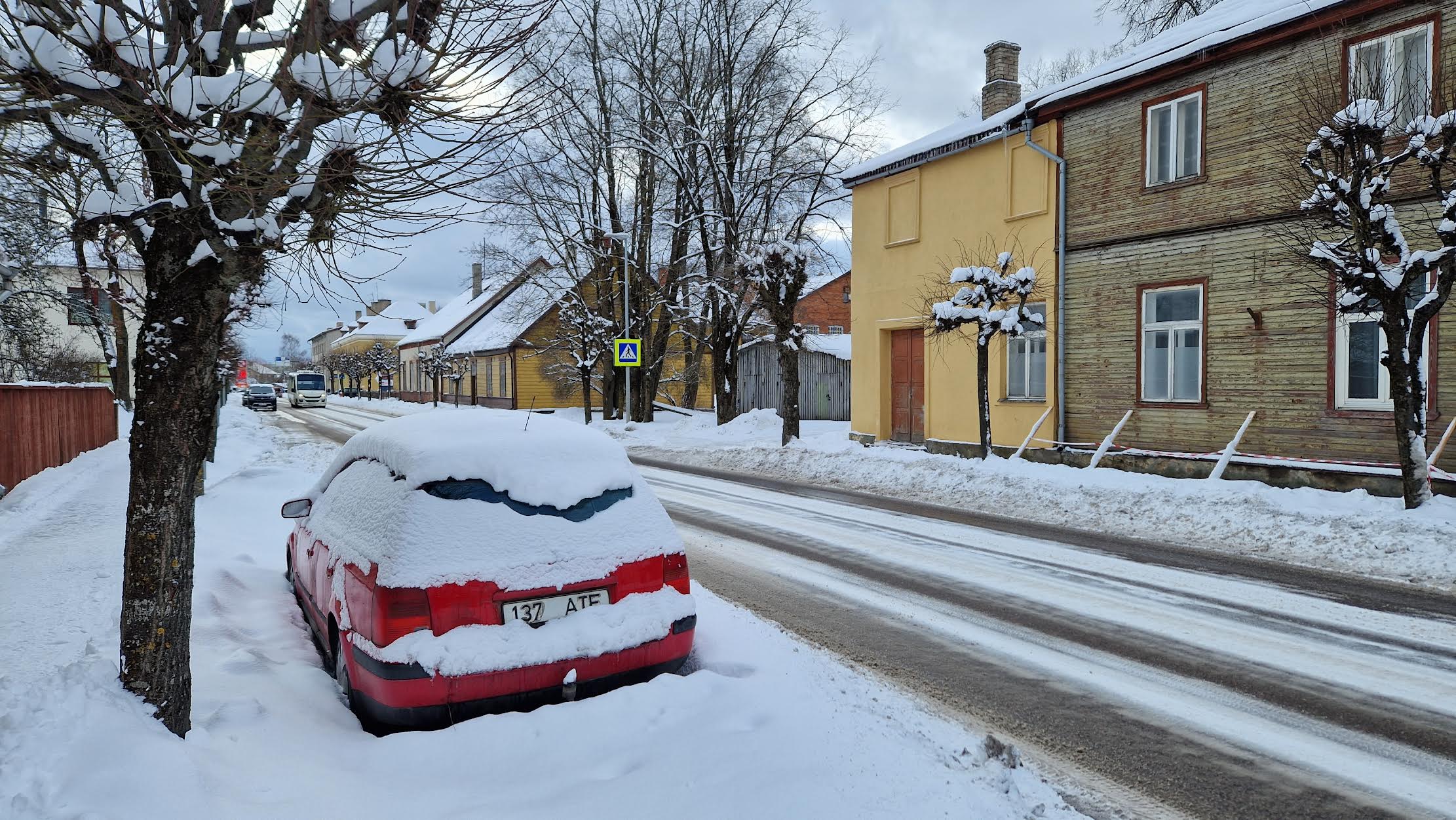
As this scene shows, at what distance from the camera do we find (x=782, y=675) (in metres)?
4.54

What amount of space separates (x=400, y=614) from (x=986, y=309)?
41.2ft

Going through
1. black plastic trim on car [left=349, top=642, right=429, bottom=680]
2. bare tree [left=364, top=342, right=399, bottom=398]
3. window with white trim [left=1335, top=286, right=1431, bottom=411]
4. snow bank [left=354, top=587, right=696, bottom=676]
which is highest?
bare tree [left=364, top=342, right=399, bottom=398]

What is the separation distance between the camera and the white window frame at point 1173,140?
13.5 meters

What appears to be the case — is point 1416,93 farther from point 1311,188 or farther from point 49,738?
point 49,738

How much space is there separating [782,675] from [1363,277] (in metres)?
8.59

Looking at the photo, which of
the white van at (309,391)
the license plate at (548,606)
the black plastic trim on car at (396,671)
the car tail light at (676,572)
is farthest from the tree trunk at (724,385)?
the white van at (309,391)

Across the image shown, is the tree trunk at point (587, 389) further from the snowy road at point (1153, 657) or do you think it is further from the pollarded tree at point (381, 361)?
the pollarded tree at point (381, 361)

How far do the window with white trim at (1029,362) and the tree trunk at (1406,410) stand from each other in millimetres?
6801

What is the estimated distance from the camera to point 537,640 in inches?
151

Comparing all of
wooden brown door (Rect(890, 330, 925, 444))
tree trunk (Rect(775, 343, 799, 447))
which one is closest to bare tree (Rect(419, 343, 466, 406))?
tree trunk (Rect(775, 343, 799, 447))

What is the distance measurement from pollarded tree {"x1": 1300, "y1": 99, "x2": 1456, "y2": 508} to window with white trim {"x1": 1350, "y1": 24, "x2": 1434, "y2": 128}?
1341 millimetres

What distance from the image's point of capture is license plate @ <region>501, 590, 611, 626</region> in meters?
3.83

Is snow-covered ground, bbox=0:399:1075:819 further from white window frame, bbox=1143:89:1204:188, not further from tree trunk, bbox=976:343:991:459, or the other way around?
white window frame, bbox=1143:89:1204:188

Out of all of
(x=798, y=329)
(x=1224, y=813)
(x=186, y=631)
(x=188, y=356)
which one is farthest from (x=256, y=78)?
(x=798, y=329)
